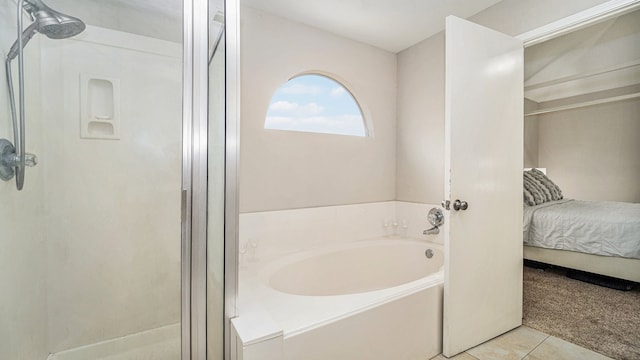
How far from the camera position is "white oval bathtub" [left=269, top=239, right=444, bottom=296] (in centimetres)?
191

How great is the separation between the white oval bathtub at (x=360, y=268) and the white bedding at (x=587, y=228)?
148 centimetres

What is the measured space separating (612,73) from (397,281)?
3.67m

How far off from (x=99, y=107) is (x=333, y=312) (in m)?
1.35

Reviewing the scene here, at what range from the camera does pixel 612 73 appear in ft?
10.2

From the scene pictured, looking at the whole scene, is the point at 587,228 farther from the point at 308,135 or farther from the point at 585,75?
the point at 308,135

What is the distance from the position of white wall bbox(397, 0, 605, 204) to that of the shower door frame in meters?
1.97

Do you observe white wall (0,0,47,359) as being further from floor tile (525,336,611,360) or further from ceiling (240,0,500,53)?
floor tile (525,336,611,360)

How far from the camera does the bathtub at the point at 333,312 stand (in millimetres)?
1062

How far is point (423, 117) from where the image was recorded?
2.52 meters

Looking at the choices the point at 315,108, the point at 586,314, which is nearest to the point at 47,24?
the point at 315,108

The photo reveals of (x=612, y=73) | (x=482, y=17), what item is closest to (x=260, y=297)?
(x=482, y=17)

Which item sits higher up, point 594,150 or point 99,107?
point 594,150

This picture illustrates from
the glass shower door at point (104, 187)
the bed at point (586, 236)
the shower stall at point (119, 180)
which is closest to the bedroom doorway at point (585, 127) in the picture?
the bed at point (586, 236)

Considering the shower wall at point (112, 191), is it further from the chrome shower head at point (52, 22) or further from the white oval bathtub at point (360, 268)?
the white oval bathtub at point (360, 268)
